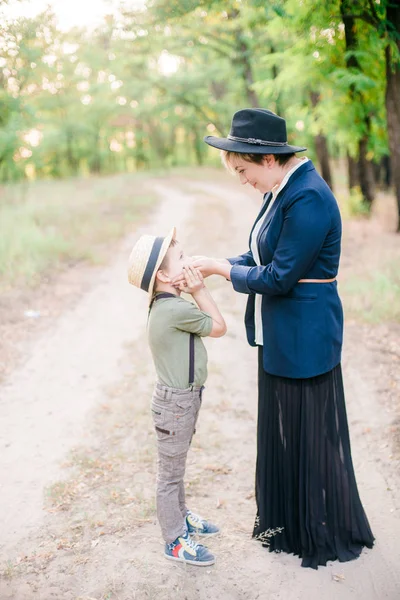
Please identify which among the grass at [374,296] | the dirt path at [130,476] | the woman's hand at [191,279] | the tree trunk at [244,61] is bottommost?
the dirt path at [130,476]

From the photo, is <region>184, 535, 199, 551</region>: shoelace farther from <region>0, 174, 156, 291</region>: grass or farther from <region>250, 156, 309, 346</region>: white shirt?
<region>0, 174, 156, 291</region>: grass

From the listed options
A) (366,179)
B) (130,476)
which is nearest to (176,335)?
(130,476)

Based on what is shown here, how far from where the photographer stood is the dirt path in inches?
123

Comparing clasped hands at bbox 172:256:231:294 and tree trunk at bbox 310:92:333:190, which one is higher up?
tree trunk at bbox 310:92:333:190

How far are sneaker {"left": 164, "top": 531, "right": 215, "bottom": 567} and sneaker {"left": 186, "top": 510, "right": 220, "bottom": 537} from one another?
9.2 inches

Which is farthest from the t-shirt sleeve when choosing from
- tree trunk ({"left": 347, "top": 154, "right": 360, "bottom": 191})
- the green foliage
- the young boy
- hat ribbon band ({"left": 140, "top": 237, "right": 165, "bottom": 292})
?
tree trunk ({"left": 347, "top": 154, "right": 360, "bottom": 191})

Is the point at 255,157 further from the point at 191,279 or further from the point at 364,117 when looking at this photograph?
the point at 364,117

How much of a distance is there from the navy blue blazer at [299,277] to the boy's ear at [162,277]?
1.16 feet

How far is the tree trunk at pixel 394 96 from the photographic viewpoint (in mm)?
7820

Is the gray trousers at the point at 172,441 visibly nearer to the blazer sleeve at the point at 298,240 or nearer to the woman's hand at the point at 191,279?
the woman's hand at the point at 191,279

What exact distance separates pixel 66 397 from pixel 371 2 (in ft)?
21.1

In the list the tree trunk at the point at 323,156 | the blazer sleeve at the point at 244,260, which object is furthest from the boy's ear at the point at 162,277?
the tree trunk at the point at 323,156

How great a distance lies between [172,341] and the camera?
2945 millimetres

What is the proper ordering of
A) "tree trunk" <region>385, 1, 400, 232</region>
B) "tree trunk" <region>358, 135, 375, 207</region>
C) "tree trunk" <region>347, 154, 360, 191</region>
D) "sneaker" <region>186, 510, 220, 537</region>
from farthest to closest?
1. "tree trunk" <region>347, 154, 360, 191</region>
2. "tree trunk" <region>358, 135, 375, 207</region>
3. "tree trunk" <region>385, 1, 400, 232</region>
4. "sneaker" <region>186, 510, 220, 537</region>
